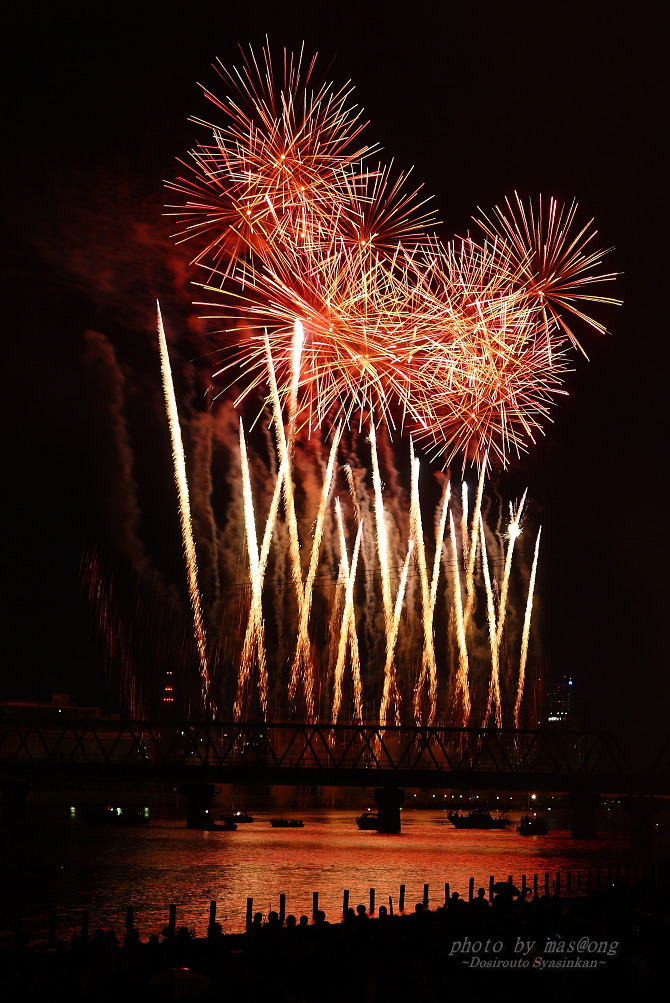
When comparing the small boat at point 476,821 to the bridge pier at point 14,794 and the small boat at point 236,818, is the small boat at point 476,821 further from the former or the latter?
the bridge pier at point 14,794

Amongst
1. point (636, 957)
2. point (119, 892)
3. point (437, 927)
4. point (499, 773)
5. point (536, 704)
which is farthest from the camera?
point (536, 704)

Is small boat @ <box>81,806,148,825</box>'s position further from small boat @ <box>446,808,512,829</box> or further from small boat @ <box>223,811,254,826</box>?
small boat @ <box>446,808,512,829</box>

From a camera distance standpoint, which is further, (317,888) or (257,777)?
(257,777)

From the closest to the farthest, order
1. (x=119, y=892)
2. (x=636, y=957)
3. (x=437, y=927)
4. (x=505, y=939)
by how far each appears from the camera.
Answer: (x=636, y=957)
(x=505, y=939)
(x=437, y=927)
(x=119, y=892)

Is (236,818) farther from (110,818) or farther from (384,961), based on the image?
(384,961)

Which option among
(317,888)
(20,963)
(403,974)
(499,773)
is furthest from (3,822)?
(403,974)

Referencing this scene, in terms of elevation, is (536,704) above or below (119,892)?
above

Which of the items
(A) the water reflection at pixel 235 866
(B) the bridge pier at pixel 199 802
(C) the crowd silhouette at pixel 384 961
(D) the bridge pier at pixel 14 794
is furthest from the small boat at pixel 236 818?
(C) the crowd silhouette at pixel 384 961

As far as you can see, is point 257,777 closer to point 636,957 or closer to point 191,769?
point 191,769
